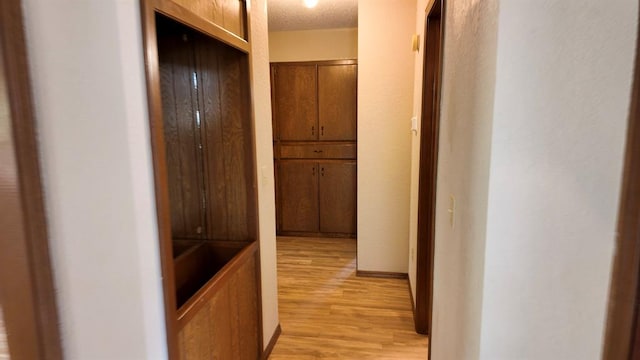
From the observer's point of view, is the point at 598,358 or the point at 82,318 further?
the point at 82,318

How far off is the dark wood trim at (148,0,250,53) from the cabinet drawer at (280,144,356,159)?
2580 millimetres

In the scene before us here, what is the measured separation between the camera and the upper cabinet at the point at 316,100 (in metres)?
4.17

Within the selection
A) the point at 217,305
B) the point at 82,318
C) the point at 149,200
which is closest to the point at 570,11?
the point at 149,200

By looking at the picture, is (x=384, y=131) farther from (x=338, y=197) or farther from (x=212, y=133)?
(x=212, y=133)

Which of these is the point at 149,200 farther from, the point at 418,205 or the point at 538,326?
the point at 418,205

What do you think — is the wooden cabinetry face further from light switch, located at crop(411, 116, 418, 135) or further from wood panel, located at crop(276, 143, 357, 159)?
wood panel, located at crop(276, 143, 357, 159)

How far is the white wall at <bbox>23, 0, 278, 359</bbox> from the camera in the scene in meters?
0.86

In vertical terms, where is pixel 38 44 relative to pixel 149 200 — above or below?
above

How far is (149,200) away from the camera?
3.55 ft

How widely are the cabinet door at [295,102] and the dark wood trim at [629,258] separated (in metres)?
3.68

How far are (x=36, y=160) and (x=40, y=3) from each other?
0.36 metres

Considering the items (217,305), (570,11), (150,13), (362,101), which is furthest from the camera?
(362,101)

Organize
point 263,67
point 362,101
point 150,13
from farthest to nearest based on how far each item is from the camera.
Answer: point 362,101 → point 263,67 → point 150,13

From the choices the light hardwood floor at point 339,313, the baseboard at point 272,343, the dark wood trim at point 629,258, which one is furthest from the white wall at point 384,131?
the dark wood trim at point 629,258
